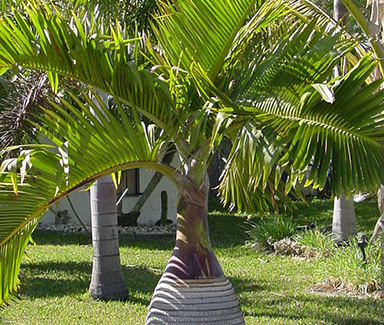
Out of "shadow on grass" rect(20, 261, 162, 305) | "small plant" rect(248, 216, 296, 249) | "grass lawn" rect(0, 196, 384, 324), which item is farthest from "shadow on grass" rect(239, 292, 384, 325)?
"small plant" rect(248, 216, 296, 249)

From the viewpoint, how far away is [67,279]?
9.37 m

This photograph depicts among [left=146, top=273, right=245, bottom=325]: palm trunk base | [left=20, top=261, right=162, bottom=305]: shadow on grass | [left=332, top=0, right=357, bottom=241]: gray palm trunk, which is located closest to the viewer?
[left=146, top=273, right=245, bottom=325]: palm trunk base

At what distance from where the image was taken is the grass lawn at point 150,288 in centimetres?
702

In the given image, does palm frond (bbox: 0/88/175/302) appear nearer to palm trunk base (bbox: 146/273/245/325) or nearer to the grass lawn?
the grass lawn

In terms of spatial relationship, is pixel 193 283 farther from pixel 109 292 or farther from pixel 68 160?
pixel 109 292

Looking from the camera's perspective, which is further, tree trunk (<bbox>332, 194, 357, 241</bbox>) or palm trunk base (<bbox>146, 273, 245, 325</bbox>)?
tree trunk (<bbox>332, 194, 357, 241</bbox>)

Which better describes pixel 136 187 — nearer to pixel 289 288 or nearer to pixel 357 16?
pixel 289 288

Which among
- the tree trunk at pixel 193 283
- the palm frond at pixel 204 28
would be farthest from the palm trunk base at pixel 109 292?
the palm frond at pixel 204 28

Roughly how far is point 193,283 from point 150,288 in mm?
4472

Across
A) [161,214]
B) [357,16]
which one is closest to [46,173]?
[357,16]

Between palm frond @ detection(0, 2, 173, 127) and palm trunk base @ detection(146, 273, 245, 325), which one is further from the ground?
palm frond @ detection(0, 2, 173, 127)

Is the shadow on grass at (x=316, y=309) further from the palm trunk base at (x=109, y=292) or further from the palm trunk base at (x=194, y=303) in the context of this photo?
the palm trunk base at (x=194, y=303)

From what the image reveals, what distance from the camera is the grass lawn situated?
A: 23.0ft

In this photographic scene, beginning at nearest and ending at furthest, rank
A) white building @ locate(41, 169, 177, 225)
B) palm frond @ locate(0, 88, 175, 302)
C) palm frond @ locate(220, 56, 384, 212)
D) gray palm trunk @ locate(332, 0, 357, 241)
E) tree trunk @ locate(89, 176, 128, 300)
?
palm frond @ locate(220, 56, 384, 212)
palm frond @ locate(0, 88, 175, 302)
tree trunk @ locate(89, 176, 128, 300)
gray palm trunk @ locate(332, 0, 357, 241)
white building @ locate(41, 169, 177, 225)
